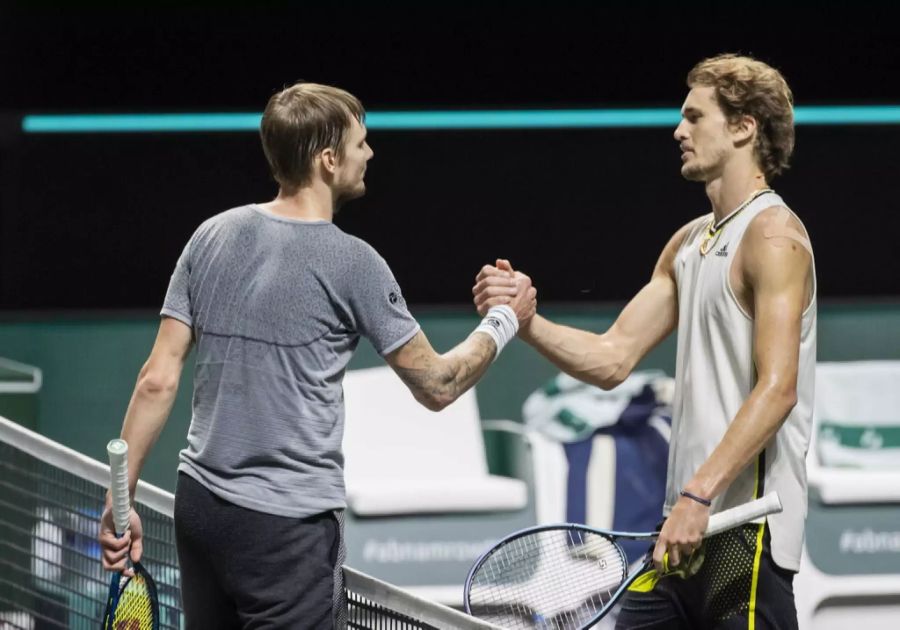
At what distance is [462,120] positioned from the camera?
585 centimetres

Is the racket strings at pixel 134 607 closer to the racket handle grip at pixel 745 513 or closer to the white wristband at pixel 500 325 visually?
the white wristband at pixel 500 325

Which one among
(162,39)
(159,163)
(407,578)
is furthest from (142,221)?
(407,578)

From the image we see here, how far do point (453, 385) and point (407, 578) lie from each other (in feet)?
8.83

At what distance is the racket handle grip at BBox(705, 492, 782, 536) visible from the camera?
2.60m

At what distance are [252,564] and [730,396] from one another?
0.91m

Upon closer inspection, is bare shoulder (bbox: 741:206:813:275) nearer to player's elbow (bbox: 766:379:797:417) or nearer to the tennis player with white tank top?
the tennis player with white tank top

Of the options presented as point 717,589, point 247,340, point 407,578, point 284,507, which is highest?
point 247,340

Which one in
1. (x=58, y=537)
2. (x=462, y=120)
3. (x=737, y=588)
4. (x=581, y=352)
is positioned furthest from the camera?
(x=462, y=120)

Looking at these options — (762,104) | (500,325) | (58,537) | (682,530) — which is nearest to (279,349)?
(500,325)

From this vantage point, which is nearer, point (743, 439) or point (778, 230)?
point (743, 439)

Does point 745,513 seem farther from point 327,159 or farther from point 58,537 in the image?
point 58,537

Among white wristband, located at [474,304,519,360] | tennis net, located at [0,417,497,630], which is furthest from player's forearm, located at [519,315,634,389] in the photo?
tennis net, located at [0,417,497,630]

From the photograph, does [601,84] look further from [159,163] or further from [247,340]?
[247,340]

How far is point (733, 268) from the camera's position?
2793 mm
